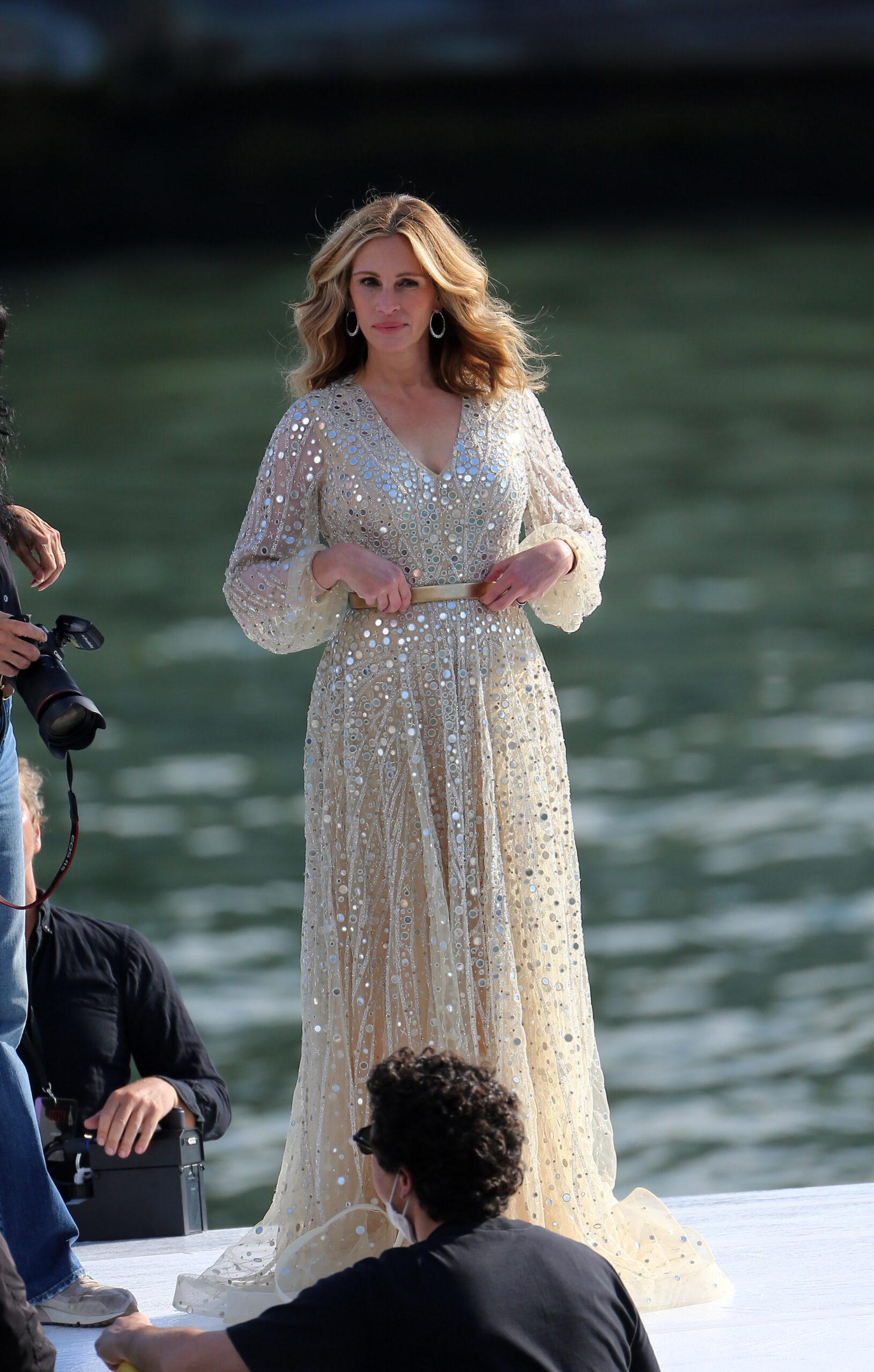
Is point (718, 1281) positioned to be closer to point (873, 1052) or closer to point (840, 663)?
point (873, 1052)

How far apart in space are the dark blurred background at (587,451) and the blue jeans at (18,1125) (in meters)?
3.12

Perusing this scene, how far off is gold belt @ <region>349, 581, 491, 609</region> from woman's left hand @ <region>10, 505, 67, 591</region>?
40cm

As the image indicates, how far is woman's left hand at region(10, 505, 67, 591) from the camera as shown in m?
2.47

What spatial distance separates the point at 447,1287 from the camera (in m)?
1.85

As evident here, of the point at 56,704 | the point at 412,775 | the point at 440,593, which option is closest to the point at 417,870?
the point at 412,775

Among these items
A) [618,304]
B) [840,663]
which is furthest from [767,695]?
[618,304]

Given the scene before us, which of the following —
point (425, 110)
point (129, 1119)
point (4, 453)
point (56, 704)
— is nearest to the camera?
point (56, 704)

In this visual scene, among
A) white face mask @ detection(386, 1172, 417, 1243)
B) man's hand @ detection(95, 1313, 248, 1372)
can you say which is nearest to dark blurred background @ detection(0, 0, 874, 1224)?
man's hand @ detection(95, 1313, 248, 1372)

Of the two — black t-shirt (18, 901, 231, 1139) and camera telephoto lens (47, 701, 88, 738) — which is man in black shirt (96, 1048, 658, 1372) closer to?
camera telephoto lens (47, 701, 88, 738)

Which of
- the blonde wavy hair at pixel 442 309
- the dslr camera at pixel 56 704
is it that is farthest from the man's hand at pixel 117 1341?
the blonde wavy hair at pixel 442 309

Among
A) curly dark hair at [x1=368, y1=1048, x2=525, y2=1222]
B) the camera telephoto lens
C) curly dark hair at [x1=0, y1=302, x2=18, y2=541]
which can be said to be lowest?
curly dark hair at [x1=368, y1=1048, x2=525, y2=1222]

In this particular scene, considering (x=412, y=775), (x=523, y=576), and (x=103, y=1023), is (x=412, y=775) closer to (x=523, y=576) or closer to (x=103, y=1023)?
(x=523, y=576)

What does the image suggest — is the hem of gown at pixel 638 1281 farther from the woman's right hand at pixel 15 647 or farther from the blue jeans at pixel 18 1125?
the woman's right hand at pixel 15 647

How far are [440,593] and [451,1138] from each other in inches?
34.2
